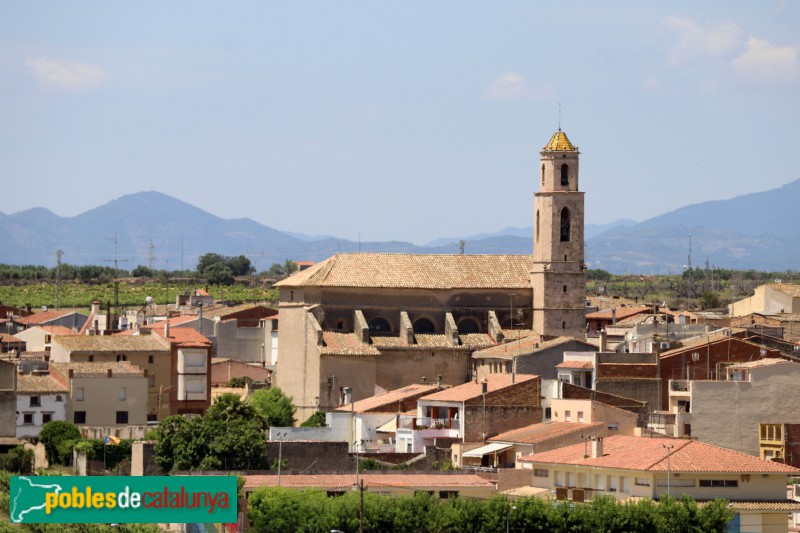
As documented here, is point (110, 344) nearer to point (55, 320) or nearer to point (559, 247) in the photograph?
point (559, 247)

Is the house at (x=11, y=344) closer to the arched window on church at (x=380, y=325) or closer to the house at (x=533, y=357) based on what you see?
the arched window on church at (x=380, y=325)

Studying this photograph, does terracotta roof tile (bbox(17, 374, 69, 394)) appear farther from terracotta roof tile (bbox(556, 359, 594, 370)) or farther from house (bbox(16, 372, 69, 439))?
terracotta roof tile (bbox(556, 359, 594, 370))

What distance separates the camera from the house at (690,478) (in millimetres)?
48875

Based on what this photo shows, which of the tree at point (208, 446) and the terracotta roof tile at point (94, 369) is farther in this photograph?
the terracotta roof tile at point (94, 369)

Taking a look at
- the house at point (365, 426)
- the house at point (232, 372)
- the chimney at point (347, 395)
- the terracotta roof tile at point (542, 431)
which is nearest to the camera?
the terracotta roof tile at point (542, 431)

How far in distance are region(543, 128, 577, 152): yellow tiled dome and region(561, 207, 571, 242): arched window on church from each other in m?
2.54

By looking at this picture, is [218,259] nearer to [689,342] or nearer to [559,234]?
[559,234]

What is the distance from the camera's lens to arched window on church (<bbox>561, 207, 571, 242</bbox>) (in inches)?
3280

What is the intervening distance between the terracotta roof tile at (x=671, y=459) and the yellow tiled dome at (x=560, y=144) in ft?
98.3

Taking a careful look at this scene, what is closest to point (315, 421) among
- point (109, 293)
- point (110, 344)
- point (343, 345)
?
point (343, 345)

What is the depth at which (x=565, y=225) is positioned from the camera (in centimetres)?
8338

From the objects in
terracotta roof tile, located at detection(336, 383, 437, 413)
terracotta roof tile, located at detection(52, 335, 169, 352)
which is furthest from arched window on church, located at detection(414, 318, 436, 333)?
terracotta roof tile, located at detection(52, 335, 169, 352)

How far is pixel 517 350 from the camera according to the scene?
7519 cm

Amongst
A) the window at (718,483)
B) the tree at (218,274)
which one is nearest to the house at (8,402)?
the window at (718,483)
